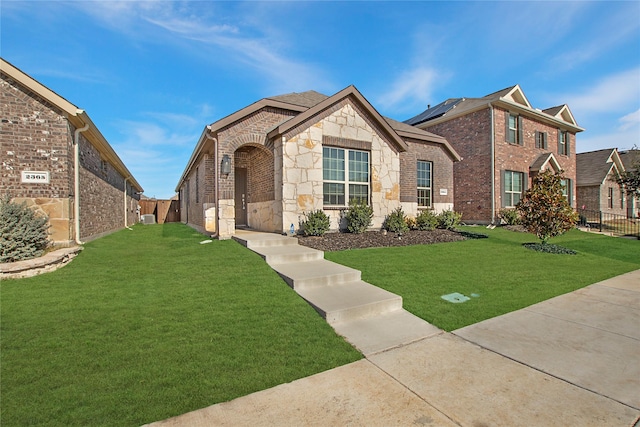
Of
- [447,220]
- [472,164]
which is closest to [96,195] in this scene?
[447,220]

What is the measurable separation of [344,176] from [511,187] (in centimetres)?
1302

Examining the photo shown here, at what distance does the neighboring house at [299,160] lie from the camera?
376 inches

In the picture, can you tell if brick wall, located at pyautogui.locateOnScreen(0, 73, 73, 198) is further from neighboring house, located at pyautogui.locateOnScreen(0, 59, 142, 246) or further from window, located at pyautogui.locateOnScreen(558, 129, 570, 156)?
window, located at pyautogui.locateOnScreen(558, 129, 570, 156)

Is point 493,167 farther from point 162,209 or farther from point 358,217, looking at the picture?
point 162,209

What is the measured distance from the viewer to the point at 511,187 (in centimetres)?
1769

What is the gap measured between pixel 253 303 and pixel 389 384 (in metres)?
2.38

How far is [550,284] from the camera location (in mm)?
5891

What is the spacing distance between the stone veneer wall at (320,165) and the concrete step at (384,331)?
18.5ft

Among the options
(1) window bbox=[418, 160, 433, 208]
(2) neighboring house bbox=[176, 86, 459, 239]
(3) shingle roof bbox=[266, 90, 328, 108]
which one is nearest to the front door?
(2) neighboring house bbox=[176, 86, 459, 239]

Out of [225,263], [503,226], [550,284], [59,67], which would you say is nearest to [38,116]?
[59,67]

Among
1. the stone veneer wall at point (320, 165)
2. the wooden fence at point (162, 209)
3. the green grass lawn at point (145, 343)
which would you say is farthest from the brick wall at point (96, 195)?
the wooden fence at point (162, 209)

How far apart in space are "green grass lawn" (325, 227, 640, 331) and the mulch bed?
48 centimetres

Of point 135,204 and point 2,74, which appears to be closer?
point 2,74

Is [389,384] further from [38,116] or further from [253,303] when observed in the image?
[38,116]
